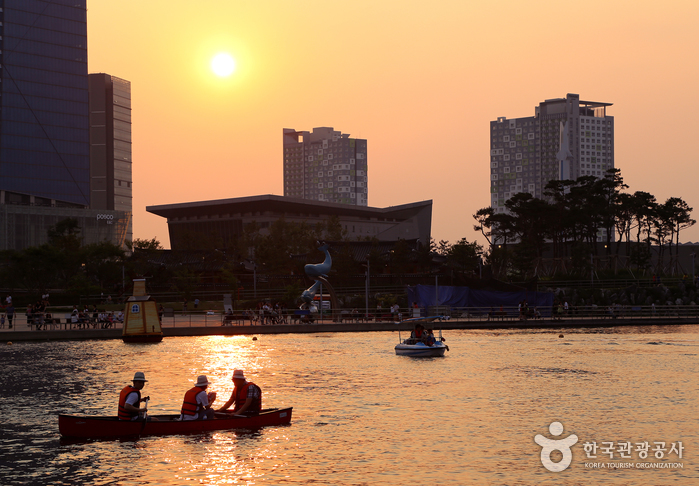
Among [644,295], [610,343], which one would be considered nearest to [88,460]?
[610,343]

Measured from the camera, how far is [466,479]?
19.9 meters

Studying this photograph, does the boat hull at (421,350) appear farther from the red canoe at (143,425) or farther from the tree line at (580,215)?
the tree line at (580,215)

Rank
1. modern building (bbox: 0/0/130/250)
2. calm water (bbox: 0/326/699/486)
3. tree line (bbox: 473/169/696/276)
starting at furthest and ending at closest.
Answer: modern building (bbox: 0/0/130/250) → tree line (bbox: 473/169/696/276) → calm water (bbox: 0/326/699/486)

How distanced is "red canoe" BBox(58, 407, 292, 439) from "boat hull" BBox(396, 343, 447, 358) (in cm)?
2246

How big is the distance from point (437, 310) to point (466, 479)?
173 feet

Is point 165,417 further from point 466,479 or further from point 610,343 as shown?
point 610,343

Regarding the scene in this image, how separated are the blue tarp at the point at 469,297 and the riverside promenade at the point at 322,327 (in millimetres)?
3210

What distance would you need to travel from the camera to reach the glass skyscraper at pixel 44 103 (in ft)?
594

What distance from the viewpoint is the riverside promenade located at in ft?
200

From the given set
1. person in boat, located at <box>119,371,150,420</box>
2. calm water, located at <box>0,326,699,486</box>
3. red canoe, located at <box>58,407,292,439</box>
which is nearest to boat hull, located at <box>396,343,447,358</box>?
calm water, located at <box>0,326,699,486</box>

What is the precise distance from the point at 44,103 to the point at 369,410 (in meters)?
176

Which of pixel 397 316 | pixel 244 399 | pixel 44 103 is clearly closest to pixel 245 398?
pixel 244 399

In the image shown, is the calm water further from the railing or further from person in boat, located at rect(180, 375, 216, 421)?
the railing

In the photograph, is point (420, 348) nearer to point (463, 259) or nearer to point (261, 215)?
point (463, 259)
